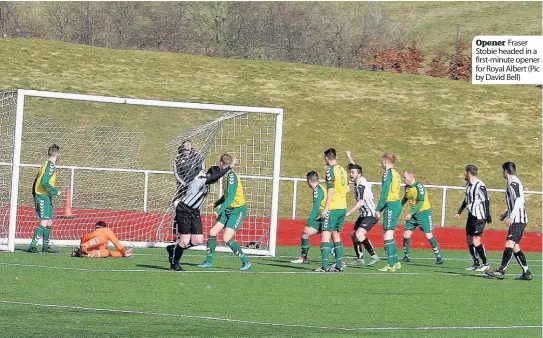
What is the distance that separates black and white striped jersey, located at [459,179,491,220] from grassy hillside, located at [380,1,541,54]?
67046mm

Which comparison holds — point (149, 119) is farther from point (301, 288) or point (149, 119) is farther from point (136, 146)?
point (301, 288)

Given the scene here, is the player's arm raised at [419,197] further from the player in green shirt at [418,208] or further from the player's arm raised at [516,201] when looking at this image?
the player's arm raised at [516,201]

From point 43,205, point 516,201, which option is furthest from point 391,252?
point 43,205

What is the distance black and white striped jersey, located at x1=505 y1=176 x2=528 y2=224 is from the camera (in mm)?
18234

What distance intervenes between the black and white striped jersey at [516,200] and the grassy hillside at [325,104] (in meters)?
22.6

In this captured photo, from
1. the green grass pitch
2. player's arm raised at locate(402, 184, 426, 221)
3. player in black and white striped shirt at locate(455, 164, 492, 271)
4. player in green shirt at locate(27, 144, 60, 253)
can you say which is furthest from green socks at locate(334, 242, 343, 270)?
player in green shirt at locate(27, 144, 60, 253)

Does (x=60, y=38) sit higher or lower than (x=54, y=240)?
higher

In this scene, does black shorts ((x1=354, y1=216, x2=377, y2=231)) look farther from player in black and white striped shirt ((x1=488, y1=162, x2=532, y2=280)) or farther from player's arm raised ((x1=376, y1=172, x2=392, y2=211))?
player in black and white striped shirt ((x1=488, y1=162, x2=532, y2=280))

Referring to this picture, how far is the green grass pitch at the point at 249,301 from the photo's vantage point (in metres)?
12.1

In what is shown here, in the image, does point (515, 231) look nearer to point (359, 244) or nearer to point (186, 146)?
point (359, 244)

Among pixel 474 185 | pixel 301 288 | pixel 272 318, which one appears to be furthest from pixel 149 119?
pixel 272 318

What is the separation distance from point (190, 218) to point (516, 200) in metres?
4.94

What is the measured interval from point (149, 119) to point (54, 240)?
22.6 meters

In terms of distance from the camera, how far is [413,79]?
5584 cm
